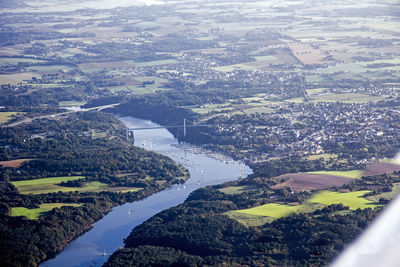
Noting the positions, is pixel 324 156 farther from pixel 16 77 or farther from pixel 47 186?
pixel 16 77

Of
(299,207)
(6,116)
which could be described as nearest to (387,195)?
(299,207)

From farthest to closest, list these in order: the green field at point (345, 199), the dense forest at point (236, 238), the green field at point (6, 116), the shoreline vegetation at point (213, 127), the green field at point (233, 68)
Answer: the green field at point (233, 68), the green field at point (6, 116), the green field at point (345, 199), the shoreline vegetation at point (213, 127), the dense forest at point (236, 238)

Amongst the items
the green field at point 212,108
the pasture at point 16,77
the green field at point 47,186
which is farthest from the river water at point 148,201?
the pasture at point 16,77

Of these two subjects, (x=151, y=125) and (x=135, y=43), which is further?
(x=135, y=43)

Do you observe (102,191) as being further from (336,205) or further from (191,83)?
(191,83)

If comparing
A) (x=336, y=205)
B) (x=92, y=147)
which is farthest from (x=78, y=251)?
(x=92, y=147)

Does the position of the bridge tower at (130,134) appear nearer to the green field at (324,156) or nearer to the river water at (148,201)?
the river water at (148,201)
